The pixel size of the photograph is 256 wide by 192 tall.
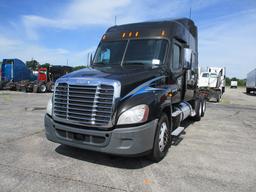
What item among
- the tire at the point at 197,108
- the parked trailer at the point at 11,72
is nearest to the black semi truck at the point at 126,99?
the tire at the point at 197,108

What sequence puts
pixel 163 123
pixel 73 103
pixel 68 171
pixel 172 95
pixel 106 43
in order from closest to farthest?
1. pixel 68 171
2. pixel 73 103
3. pixel 163 123
4. pixel 172 95
5. pixel 106 43

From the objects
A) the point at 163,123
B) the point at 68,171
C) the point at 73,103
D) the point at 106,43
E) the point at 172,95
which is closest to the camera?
the point at 68,171

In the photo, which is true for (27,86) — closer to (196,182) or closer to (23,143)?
(23,143)

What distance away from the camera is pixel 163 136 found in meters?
5.32

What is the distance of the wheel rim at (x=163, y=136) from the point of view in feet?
17.1

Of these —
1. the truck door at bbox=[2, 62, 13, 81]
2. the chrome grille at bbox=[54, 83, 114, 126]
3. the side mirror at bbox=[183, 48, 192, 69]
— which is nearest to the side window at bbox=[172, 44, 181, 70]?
the side mirror at bbox=[183, 48, 192, 69]

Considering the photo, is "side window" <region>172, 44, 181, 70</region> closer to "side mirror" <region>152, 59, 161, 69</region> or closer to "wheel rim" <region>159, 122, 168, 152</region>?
"side mirror" <region>152, 59, 161, 69</region>

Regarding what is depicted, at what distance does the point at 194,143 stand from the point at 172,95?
5.08 feet

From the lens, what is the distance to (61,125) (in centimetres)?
504

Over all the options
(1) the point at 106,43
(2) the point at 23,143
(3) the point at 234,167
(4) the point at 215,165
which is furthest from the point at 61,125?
(3) the point at 234,167

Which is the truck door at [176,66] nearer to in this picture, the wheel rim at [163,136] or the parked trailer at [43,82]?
the wheel rim at [163,136]

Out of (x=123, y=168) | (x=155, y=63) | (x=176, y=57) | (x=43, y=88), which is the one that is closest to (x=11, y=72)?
(x=43, y=88)

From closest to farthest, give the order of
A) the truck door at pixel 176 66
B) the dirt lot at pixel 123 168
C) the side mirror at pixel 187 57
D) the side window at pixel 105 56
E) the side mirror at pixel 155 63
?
the dirt lot at pixel 123 168, the side mirror at pixel 155 63, the truck door at pixel 176 66, the side window at pixel 105 56, the side mirror at pixel 187 57

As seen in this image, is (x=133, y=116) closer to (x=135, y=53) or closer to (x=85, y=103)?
(x=85, y=103)
